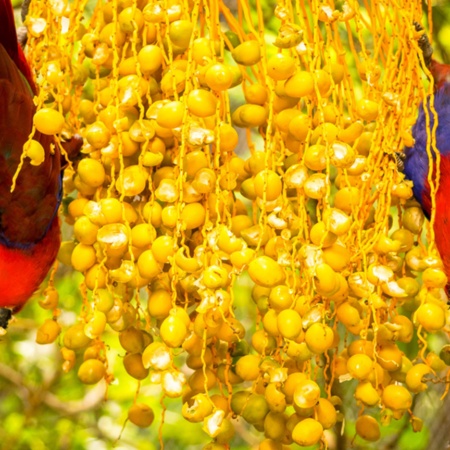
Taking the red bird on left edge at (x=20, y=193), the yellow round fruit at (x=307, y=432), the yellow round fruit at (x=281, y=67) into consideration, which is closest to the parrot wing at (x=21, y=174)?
the red bird on left edge at (x=20, y=193)

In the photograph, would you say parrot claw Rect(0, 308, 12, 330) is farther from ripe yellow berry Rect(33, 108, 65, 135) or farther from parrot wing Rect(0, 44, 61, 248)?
ripe yellow berry Rect(33, 108, 65, 135)

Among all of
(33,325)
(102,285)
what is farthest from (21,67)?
(33,325)

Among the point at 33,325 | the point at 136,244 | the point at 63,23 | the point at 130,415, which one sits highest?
the point at 63,23

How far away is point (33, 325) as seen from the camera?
1575 millimetres

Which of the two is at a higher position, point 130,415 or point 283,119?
point 283,119

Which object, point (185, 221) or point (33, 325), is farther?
point (33, 325)

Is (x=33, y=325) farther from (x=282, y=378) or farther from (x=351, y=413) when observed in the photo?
(x=282, y=378)

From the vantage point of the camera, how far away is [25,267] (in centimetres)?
111

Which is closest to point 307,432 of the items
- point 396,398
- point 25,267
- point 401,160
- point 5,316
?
point 396,398

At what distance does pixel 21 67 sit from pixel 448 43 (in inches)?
32.5

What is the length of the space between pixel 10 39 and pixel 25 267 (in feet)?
1.15

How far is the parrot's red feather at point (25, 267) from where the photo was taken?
3.57 feet

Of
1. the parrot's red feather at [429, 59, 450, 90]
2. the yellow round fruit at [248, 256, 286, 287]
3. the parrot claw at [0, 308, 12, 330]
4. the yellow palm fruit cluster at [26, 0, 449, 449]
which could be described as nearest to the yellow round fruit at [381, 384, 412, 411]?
the yellow palm fruit cluster at [26, 0, 449, 449]

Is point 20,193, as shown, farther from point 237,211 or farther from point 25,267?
point 237,211
